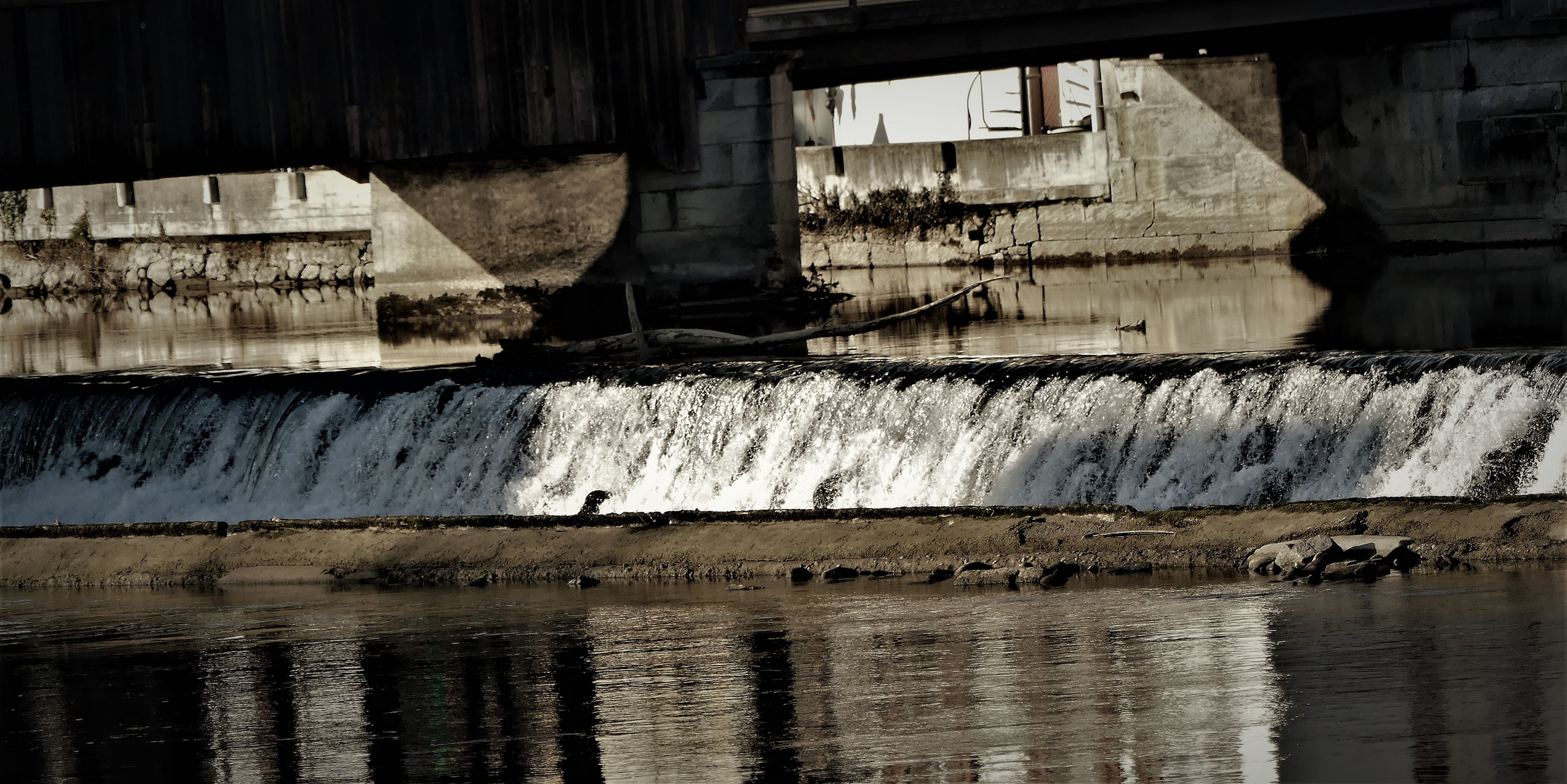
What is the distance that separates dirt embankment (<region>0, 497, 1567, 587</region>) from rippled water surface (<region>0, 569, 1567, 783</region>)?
35 cm

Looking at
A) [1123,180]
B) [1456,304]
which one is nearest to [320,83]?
[1456,304]

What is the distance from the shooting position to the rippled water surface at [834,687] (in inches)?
229

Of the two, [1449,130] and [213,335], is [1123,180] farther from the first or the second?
[213,335]

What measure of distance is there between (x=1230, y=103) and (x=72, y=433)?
644 inches

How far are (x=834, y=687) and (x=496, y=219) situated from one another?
15538 mm

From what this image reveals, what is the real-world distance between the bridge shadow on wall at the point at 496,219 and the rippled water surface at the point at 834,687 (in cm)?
1204

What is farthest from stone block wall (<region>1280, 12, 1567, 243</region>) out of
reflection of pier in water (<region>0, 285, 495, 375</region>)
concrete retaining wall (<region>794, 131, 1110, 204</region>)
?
reflection of pier in water (<region>0, 285, 495, 375</region>)

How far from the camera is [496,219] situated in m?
21.8

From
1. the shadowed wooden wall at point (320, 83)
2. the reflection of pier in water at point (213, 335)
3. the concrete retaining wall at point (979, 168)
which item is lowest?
the reflection of pier in water at point (213, 335)

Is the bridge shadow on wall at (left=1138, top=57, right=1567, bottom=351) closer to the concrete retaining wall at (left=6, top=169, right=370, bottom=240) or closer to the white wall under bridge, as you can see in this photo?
the white wall under bridge

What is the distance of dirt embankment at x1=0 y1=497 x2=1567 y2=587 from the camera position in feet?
29.1

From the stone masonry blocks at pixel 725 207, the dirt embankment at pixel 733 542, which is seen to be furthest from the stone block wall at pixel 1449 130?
the dirt embankment at pixel 733 542

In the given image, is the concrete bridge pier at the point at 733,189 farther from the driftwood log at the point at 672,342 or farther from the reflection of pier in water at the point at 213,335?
the driftwood log at the point at 672,342

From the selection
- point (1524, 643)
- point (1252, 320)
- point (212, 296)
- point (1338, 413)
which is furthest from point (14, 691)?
point (212, 296)
